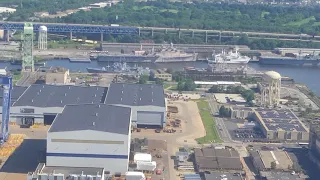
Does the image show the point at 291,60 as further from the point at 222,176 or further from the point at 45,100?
the point at 222,176

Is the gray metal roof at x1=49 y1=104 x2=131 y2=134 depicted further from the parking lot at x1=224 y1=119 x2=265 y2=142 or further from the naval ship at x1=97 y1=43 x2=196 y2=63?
the naval ship at x1=97 y1=43 x2=196 y2=63

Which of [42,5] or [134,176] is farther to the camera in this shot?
[42,5]

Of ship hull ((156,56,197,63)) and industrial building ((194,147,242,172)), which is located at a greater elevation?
ship hull ((156,56,197,63))

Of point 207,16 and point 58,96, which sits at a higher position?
point 207,16

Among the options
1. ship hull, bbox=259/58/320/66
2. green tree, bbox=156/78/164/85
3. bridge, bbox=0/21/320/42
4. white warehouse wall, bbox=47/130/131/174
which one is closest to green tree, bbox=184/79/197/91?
green tree, bbox=156/78/164/85

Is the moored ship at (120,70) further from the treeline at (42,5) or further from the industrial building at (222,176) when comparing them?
the treeline at (42,5)

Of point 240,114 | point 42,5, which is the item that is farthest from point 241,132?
point 42,5

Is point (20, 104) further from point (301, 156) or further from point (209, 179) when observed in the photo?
point (301, 156)
